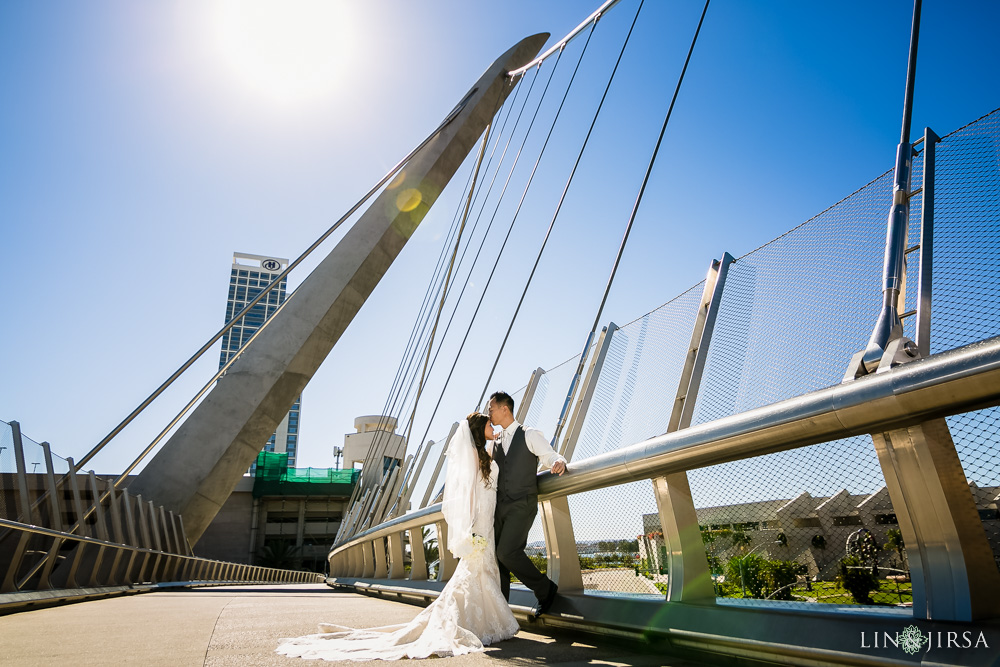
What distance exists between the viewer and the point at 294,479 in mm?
47375

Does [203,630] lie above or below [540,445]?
below

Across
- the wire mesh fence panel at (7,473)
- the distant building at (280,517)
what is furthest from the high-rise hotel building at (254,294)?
the wire mesh fence panel at (7,473)

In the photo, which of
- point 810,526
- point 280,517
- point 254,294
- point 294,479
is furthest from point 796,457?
point 254,294

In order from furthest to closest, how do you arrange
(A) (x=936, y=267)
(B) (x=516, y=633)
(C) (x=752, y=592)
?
(B) (x=516, y=633), (C) (x=752, y=592), (A) (x=936, y=267)

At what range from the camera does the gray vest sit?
10.7 ft

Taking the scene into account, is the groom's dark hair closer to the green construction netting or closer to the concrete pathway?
the concrete pathway

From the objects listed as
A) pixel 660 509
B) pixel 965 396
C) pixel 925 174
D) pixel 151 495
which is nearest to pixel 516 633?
pixel 660 509

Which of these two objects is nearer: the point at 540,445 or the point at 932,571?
the point at 932,571

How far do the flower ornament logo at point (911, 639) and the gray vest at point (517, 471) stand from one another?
1857 millimetres

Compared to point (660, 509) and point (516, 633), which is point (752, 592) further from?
point (516, 633)

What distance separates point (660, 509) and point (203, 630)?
2765 mm

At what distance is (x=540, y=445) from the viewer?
129 inches

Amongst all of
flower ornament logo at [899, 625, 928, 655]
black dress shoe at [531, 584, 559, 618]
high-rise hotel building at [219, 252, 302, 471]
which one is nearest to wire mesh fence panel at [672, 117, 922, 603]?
flower ornament logo at [899, 625, 928, 655]

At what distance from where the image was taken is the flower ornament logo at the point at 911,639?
1.51 metres
